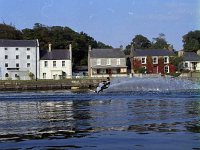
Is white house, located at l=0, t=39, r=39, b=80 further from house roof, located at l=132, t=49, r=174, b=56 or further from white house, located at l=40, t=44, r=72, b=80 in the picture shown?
house roof, located at l=132, t=49, r=174, b=56

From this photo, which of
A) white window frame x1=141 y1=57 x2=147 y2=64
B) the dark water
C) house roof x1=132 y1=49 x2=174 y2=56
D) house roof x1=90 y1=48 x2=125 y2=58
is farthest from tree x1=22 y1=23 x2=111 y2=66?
the dark water

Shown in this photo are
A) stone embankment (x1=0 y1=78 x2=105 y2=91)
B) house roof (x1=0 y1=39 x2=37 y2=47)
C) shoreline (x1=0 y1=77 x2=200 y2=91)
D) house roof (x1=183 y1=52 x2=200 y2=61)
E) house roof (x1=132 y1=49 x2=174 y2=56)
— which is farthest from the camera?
house roof (x1=183 y1=52 x2=200 y2=61)

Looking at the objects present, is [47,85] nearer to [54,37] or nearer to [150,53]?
[150,53]

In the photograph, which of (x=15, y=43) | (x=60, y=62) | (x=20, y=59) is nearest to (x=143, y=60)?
(x=60, y=62)

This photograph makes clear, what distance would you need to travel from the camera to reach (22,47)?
129875 millimetres

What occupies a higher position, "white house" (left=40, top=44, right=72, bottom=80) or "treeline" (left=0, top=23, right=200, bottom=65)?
"treeline" (left=0, top=23, right=200, bottom=65)

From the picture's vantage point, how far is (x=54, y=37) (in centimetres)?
15850

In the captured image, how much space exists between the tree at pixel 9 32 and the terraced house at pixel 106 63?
34.5m

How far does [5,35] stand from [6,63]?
1033 inches

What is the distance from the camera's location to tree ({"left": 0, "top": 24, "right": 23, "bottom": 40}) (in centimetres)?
15325

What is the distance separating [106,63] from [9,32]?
135ft

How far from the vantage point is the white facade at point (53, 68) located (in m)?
130

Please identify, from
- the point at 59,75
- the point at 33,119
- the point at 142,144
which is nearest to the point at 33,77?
the point at 59,75

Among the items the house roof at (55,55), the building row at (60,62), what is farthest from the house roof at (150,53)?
the house roof at (55,55)
